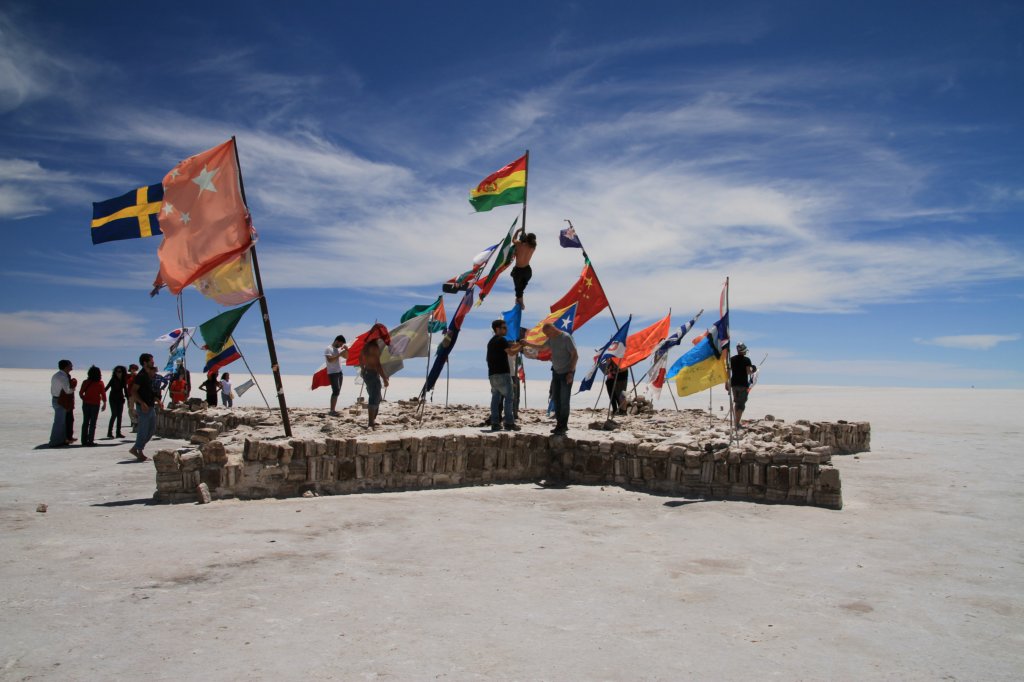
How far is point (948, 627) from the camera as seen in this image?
15.3ft

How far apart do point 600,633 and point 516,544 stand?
2.30 meters

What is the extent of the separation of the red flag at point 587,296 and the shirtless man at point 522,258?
1886 millimetres

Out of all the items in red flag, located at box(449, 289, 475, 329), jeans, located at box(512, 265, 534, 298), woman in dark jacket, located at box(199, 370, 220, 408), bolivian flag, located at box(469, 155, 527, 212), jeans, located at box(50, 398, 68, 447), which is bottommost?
jeans, located at box(50, 398, 68, 447)

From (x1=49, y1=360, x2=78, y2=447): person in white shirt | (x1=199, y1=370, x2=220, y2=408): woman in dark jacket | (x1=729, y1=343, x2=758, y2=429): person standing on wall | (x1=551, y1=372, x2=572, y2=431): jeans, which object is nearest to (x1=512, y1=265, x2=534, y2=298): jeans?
(x1=551, y1=372, x2=572, y2=431): jeans

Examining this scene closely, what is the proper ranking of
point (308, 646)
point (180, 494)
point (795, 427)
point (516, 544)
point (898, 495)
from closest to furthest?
point (308, 646) → point (516, 544) → point (180, 494) → point (898, 495) → point (795, 427)

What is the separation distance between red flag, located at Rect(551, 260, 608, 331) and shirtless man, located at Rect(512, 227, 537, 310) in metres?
1.89

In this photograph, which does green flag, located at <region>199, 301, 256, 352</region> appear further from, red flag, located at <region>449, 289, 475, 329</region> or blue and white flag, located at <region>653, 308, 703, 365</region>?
blue and white flag, located at <region>653, 308, 703, 365</region>

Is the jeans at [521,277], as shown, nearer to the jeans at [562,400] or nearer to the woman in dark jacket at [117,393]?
the jeans at [562,400]

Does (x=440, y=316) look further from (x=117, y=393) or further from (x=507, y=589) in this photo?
(x=507, y=589)

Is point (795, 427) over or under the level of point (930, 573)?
over

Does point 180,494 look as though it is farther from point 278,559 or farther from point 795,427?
point 795,427

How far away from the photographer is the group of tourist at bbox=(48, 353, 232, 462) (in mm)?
13180

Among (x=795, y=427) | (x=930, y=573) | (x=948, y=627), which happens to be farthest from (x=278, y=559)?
(x=795, y=427)

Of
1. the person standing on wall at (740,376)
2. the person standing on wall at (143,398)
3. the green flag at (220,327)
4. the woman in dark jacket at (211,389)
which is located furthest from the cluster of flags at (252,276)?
the woman in dark jacket at (211,389)
